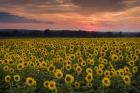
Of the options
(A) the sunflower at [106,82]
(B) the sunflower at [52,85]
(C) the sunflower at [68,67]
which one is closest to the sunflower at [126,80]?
(A) the sunflower at [106,82]

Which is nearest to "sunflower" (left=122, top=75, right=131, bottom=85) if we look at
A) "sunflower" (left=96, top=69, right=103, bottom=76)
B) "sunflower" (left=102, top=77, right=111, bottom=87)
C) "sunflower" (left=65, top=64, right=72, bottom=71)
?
"sunflower" (left=102, top=77, right=111, bottom=87)

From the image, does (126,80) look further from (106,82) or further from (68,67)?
(68,67)

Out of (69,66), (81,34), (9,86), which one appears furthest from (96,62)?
(81,34)

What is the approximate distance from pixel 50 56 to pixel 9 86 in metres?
5.54

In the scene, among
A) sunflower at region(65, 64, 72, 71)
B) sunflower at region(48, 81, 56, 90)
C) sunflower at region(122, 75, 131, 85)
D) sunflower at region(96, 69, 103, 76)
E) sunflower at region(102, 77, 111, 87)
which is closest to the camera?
sunflower at region(48, 81, 56, 90)

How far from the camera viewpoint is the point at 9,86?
984 centimetres

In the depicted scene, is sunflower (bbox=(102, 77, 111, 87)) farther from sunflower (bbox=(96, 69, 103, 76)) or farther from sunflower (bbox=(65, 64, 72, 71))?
sunflower (bbox=(65, 64, 72, 71))

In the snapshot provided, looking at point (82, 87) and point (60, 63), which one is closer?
point (82, 87)

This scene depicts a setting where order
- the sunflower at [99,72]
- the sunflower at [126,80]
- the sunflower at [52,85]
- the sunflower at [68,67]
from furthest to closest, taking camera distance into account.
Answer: the sunflower at [68,67] < the sunflower at [99,72] < the sunflower at [126,80] < the sunflower at [52,85]

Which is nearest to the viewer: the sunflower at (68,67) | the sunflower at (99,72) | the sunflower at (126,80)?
the sunflower at (126,80)

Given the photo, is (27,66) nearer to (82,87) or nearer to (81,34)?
(82,87)

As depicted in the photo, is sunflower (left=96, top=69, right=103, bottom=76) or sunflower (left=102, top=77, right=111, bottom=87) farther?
sunflower (left=96, top=69, right=103, bottom=76)

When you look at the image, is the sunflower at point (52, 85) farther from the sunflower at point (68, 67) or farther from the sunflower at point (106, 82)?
the sunflower at point (68, 67)

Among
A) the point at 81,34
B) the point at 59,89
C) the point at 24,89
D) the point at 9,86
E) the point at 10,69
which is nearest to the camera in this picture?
the point at 59,89
